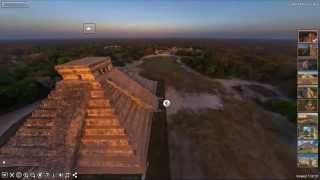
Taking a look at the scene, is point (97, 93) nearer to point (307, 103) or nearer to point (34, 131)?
point (34, 131)

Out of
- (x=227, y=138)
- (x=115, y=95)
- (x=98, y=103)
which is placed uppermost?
(x=115, y=95)

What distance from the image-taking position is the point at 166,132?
8.88 metres

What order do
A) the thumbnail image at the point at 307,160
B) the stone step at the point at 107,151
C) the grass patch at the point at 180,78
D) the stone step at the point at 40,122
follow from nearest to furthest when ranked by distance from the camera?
the thumbnail image at the point at 307,160
the stone step at the point at 107,151
the stone step at the point at 40,122
the grass patch at the point at 180,78

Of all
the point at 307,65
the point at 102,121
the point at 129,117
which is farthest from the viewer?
the point at 129,117

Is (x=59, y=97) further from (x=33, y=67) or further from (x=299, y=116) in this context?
(x=33, y=67)

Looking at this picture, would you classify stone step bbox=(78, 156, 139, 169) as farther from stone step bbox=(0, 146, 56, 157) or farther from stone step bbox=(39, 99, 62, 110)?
stone step bbox=(39, 99, 62, 110)

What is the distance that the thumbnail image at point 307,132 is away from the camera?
4.99 metres

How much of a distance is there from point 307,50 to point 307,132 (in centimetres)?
152

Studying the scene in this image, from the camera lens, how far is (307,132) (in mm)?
5000

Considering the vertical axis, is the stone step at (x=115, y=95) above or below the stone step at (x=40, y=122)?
above

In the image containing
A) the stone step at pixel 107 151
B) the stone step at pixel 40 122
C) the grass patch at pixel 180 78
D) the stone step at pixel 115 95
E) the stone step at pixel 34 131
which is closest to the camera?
the stone step at pixel 107 151

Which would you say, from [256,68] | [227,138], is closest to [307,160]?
[227,138]

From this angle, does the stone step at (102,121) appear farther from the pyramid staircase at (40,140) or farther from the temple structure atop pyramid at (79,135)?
the pyramid staircase at (40,140)

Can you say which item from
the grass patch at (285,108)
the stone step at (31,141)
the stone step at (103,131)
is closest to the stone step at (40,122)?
the stone step at (31,141)
